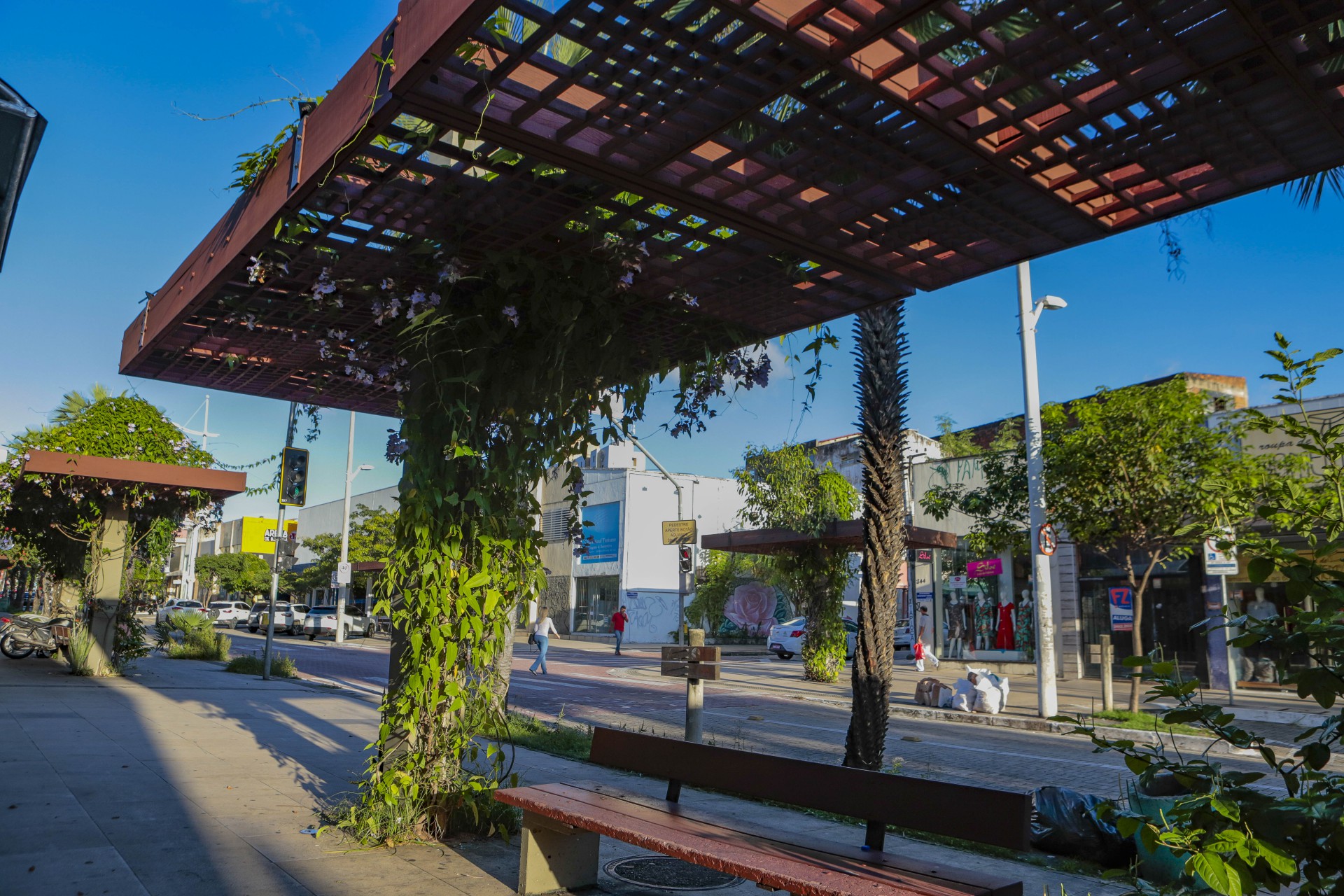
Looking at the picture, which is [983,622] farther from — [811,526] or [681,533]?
[681,533]

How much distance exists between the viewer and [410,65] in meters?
3.43

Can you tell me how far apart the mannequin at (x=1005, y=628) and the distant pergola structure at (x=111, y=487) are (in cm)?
2058

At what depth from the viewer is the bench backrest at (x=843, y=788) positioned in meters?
3.54

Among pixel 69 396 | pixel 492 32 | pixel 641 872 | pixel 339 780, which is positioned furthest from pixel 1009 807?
pixel 69 396

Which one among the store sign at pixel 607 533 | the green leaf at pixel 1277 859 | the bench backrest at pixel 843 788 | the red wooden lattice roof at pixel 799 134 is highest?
the store sign at pixel 607 533

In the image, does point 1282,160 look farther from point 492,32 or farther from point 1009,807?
point 492,32

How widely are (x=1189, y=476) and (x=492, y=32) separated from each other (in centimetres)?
1455

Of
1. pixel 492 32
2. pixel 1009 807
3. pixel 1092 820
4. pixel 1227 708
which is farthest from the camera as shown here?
pixel 1227 708

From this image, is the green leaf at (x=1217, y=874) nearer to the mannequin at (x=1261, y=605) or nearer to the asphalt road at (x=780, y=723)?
the asphalt road at (x=780, y=723)

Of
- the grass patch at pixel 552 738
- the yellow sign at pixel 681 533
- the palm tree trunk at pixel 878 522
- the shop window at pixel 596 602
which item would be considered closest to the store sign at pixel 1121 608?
the palm tree trunk at pixel 878 522

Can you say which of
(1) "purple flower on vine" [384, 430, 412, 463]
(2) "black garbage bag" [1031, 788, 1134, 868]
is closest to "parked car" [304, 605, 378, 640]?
(1) "purple flower on vine" [384, 430, 412, 463]

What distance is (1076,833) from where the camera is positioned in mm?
6039

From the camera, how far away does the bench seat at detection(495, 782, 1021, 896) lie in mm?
3395

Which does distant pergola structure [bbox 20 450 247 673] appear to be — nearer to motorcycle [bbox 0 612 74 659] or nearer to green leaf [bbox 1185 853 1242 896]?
motorcycle [bbox 0 612 74 659]
